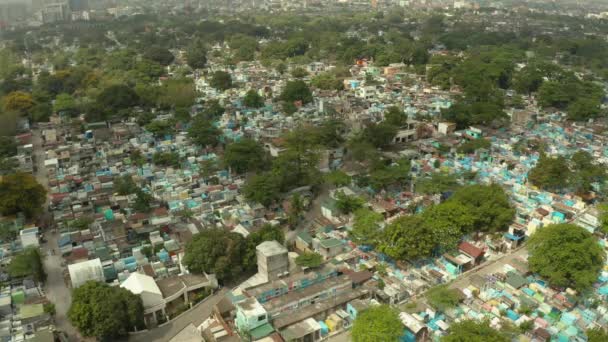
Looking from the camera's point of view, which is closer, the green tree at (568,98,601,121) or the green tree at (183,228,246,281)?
the green tree at (183,228,246,281)

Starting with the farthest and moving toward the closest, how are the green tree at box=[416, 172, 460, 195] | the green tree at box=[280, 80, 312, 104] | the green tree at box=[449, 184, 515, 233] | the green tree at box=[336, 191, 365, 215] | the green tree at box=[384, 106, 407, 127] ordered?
the green tree at box=[280, 80, 312, 104], the green tree at box=[384, 106, 407, 127], the green tree at box=[416, 172, 460, 195], the green tree at box=[336, 191, 365, 215], the green tree at box=[449, 184, 515, 233]

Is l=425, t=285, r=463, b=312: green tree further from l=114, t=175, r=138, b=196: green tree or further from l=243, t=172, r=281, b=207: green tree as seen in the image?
l=114, t=175, r=138, b=196: green tree

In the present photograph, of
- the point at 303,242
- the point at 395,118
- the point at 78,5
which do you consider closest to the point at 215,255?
the point at 303,242

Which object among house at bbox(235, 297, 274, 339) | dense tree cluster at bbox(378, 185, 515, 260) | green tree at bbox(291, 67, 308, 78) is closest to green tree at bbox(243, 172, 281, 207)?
dense tree cluster at bbox(378, 185, 515, 260)

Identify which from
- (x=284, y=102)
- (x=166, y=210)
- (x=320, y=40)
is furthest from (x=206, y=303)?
(x=320, y=40)

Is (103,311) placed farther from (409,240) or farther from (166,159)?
(166,159)

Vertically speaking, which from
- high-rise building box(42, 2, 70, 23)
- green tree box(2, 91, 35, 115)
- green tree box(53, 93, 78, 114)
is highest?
high-rise building box(42, 2, 70, 23)
